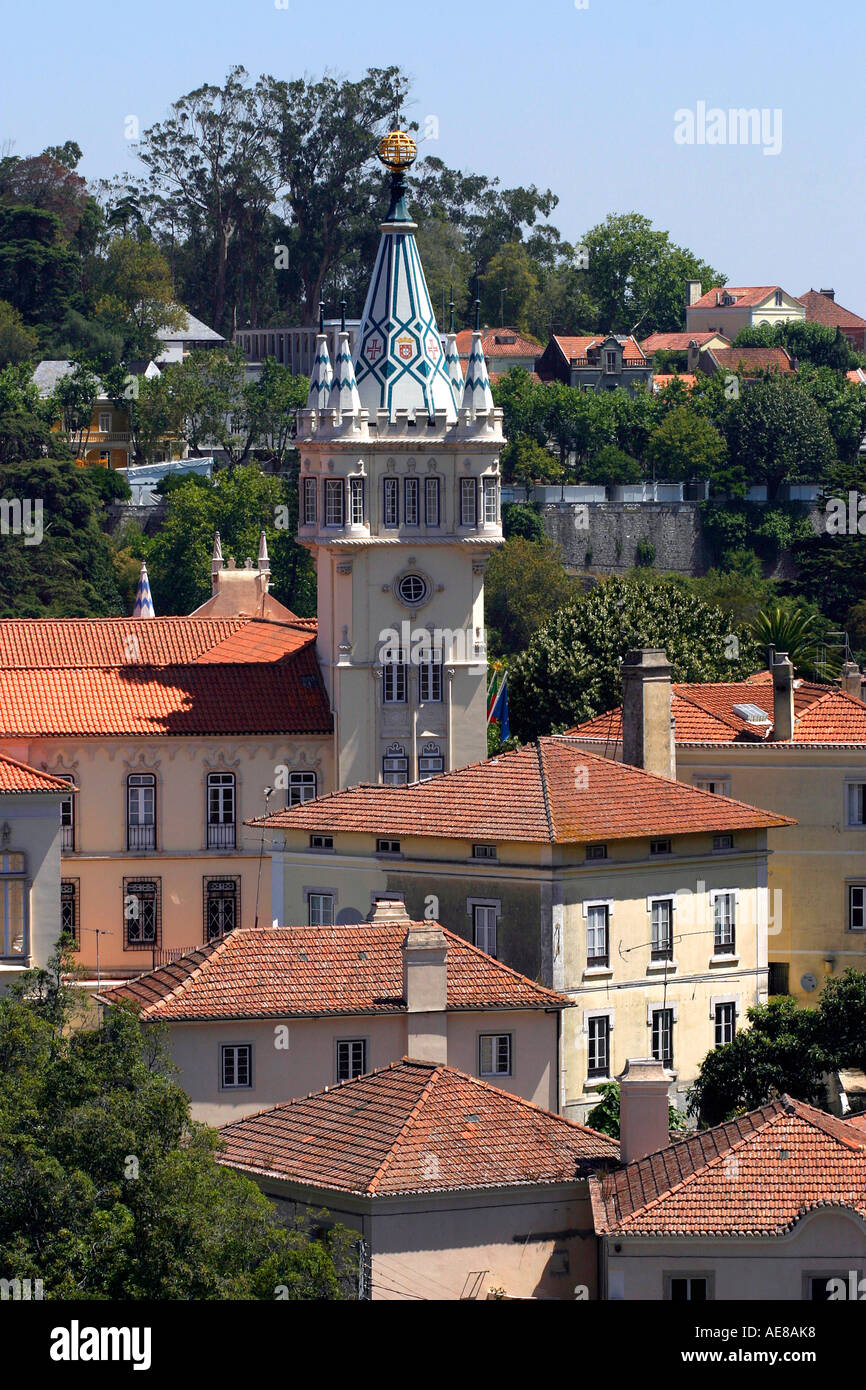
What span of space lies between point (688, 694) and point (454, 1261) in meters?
37.0

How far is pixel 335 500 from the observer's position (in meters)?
87.1

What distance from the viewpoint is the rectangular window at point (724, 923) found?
7175 cm

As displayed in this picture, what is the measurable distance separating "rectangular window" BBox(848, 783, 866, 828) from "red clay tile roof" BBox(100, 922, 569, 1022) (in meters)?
17.7

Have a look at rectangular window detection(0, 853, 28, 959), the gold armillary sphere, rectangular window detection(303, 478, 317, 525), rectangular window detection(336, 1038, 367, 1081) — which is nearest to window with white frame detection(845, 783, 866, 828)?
rectangular window detection(303, 478, 317, 525)

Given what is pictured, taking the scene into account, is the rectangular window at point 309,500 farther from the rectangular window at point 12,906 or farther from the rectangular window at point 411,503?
the rectangular window at point 12,906

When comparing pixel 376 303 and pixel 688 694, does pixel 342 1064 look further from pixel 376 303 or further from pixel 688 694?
pixel 376 303

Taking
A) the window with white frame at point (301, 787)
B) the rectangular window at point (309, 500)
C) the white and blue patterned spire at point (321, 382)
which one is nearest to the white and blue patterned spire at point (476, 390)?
the white and blue patterned spire at point (321, 382)

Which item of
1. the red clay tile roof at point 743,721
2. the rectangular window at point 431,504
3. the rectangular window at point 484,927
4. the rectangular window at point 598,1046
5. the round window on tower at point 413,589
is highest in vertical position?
the rectangular window at point 431,504

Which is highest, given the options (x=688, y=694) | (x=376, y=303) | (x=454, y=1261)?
(x=376, y=303)

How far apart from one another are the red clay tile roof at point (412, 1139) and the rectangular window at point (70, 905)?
28863 millimetres

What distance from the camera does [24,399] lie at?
17762cm

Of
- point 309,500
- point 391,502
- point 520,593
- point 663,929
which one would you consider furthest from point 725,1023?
point 520,593

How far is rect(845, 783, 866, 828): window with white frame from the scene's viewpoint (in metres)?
80.2
